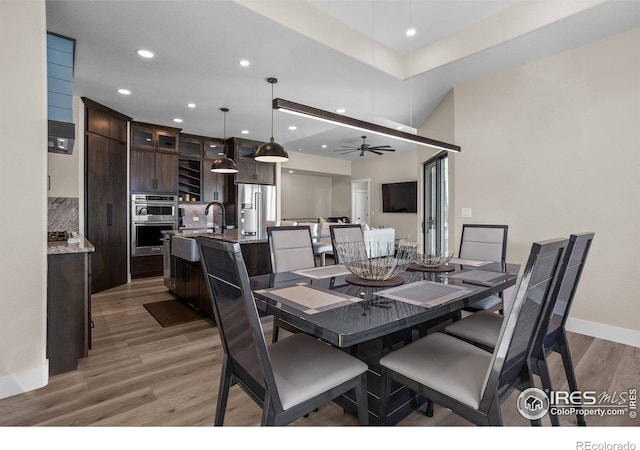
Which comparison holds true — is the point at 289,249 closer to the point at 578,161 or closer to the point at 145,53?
the point at 145,53

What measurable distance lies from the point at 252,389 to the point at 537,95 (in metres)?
3.76

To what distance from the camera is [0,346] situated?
1.95m

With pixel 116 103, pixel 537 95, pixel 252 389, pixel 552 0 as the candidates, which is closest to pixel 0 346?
pixel 252 389

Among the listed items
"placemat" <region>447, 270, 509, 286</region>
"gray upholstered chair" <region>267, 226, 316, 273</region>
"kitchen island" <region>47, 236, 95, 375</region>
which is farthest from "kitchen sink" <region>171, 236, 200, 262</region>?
"placemat" <region>447, 270, 509, 286</region>

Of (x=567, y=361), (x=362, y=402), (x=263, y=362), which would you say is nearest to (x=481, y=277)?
(x=567, y=361)

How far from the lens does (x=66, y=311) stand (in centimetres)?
234

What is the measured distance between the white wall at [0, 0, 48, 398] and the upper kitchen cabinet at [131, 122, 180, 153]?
11.8ft

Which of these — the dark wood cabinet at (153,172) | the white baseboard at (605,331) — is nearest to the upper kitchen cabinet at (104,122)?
the dark wood cabinet at (153,172)

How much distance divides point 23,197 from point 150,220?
3658mm

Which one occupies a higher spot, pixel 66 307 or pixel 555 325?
pixel 555 325

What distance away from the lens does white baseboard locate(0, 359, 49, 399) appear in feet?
6.41

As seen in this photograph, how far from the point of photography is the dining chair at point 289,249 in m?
2.44

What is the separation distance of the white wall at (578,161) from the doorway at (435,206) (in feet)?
4.33

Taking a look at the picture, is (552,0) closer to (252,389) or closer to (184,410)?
(252,389)
